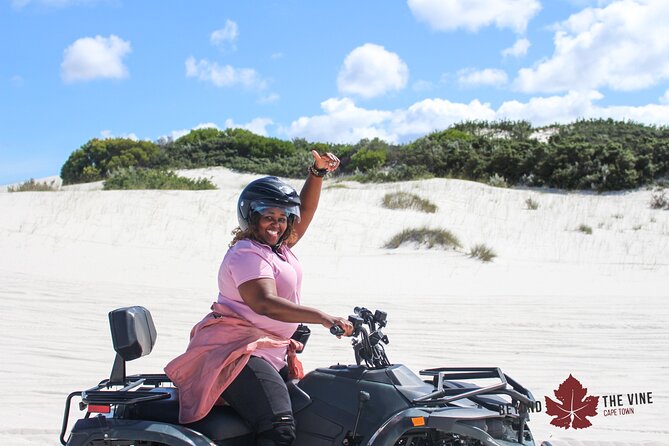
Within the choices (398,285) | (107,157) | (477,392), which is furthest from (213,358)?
(107,157)

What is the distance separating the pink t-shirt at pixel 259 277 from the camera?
337 cm

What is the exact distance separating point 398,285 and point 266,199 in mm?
8797

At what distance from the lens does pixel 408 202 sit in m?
19.2

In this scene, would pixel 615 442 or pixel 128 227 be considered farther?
pixel 128 227

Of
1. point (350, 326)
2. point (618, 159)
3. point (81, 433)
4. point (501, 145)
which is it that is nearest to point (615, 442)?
point (350, 326)

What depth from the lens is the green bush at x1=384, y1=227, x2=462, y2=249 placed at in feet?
49.3

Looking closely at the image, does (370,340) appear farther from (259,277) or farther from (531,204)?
(531,204)

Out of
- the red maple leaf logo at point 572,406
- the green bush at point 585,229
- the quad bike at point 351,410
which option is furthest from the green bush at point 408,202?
the quad bike at point 351,410

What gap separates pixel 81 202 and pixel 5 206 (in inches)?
61.9

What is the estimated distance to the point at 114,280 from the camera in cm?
1212

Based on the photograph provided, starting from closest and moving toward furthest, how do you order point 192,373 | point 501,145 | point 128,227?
1. point 192,373
2. point 128,227
3. point 501,145

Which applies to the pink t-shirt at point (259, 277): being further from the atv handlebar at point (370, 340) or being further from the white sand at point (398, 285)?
the white sand at point (398, 285)

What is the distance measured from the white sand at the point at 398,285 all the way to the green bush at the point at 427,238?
367 millimetres

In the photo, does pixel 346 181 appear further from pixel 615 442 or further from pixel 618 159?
pixel 615 442
